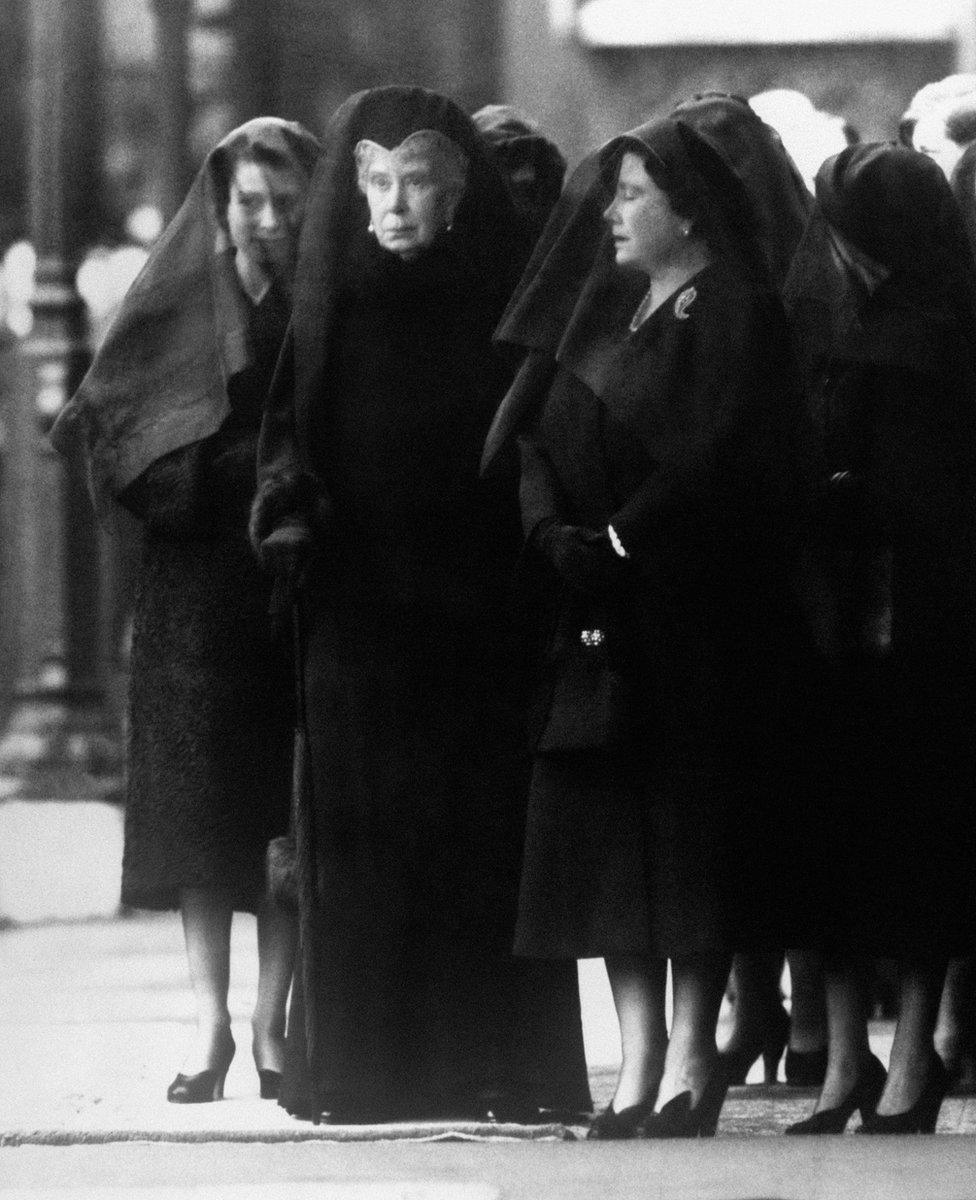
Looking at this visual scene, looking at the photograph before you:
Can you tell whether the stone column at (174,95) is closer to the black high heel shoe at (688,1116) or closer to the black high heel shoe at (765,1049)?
the black high heel shoe at (765,1049)

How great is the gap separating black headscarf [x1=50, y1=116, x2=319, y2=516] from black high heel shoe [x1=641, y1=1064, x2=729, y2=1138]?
183 centimetres

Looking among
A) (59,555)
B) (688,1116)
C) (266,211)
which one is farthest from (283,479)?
(59,555)

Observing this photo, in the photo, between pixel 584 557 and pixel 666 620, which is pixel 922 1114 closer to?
pixel 666 620

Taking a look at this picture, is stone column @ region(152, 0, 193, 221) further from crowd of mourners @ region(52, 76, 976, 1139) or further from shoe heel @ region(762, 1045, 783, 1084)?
shoe heel @ region(762, 1045, 783, 1084)

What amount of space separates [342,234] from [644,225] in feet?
2.28

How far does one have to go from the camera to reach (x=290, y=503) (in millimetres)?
7145

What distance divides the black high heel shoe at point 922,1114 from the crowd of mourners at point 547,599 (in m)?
0.01

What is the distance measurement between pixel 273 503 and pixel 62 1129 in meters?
1.31

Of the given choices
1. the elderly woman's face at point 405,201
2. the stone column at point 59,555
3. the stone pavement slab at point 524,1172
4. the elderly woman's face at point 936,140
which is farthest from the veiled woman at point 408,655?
the stone column at point 59,555

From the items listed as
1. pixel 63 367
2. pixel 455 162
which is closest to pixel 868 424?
pixel 455 162

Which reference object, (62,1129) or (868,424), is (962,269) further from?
(62,1129)

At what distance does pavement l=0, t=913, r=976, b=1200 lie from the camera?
6.26 meters

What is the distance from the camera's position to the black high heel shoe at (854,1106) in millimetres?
6996

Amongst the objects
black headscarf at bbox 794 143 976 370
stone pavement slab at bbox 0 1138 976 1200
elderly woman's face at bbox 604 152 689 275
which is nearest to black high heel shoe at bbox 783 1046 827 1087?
stone pavement slab at bbox 0 1138 976 1200
